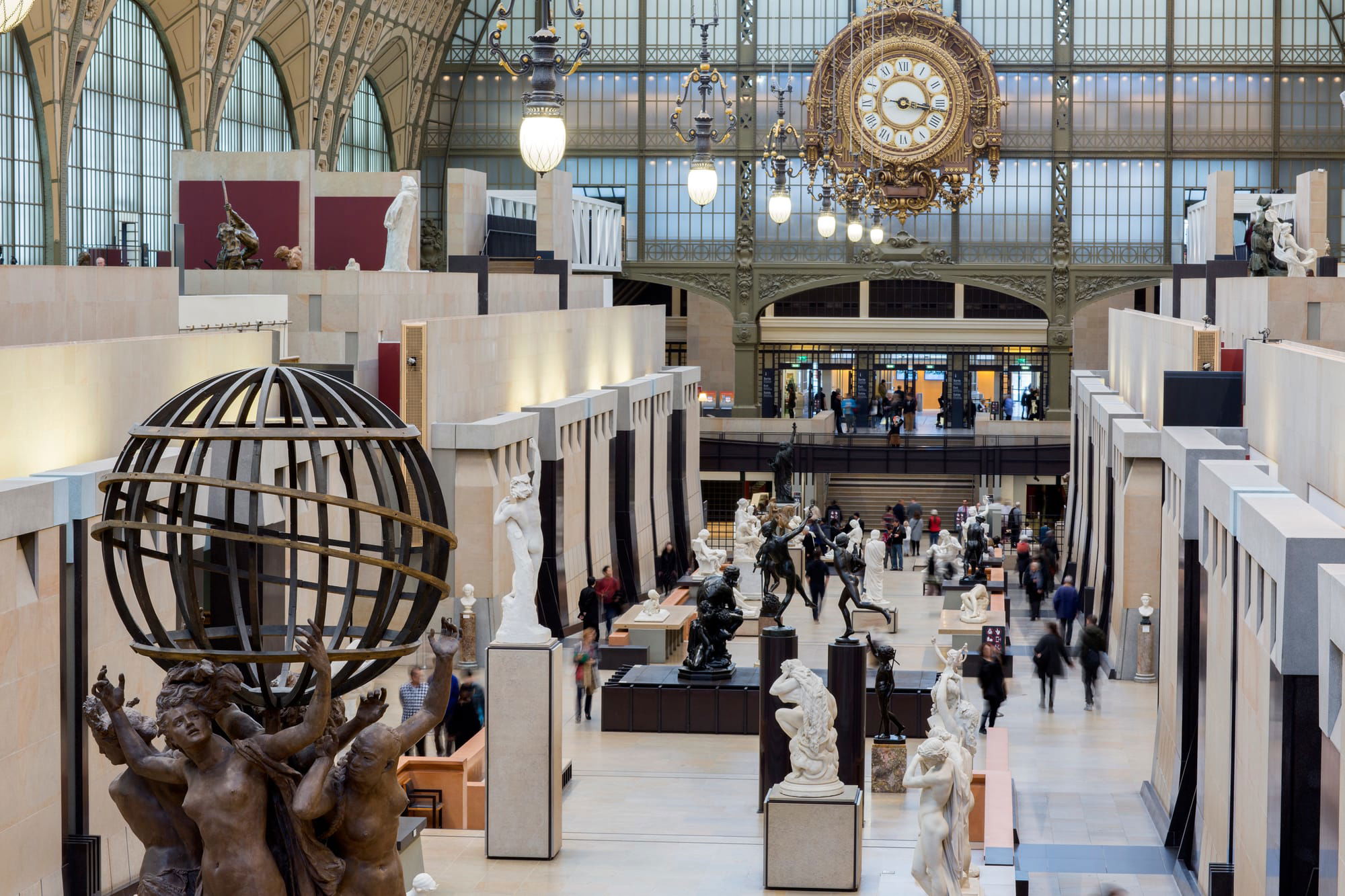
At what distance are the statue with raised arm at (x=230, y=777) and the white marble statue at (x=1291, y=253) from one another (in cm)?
2166

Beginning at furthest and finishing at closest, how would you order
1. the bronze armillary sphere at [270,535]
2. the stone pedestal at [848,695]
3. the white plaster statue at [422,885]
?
1. the stone pedestal at [848,695]
2. the white plaster statue at [422,885]
3. the bronze armillary sphere at [270,535]

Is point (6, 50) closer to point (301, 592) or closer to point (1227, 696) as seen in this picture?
point (301, 592)

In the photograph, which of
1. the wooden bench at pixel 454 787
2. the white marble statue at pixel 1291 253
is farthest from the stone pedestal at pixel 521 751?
the white marble statue at pixel 1291 253

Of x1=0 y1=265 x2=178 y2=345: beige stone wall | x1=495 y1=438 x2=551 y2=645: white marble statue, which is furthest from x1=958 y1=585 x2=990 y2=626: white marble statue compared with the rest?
x1=0 y1=265 x2=178 y2=345: beige stone wall

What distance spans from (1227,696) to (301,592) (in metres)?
9.47

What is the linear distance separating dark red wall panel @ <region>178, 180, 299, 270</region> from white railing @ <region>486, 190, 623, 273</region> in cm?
692

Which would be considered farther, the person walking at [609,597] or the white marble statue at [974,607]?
the person walking at [609,597]

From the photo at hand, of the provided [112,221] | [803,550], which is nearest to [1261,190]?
[803,550]

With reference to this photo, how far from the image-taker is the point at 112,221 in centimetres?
3544

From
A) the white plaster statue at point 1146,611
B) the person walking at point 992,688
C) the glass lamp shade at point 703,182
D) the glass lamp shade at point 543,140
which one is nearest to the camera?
the glass lamp shade at point 543,140

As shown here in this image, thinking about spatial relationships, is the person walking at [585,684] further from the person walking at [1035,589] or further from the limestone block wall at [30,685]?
the person walking at [1035,589]

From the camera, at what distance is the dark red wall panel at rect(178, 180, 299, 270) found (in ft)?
94.3

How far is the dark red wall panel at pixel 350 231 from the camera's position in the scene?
30859 millimetres

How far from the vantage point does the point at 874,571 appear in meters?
32.0
